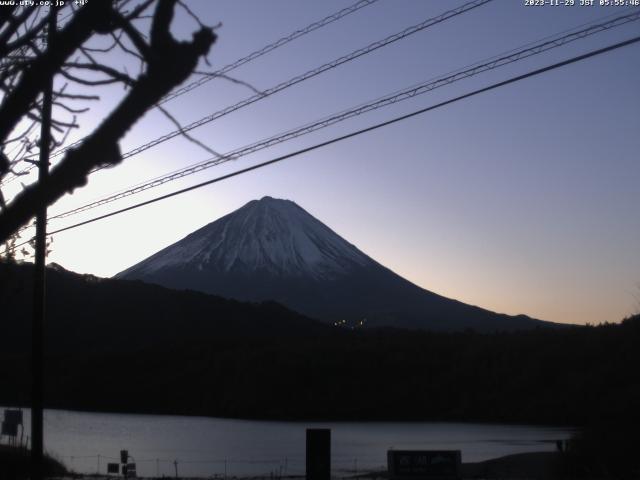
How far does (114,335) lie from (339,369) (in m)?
27.2

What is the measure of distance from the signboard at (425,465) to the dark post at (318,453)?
535 centimetres

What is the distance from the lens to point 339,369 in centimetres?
9519

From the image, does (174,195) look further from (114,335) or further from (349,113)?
(114,335)

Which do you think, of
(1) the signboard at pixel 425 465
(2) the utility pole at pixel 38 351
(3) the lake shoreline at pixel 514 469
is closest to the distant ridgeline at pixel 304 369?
(3) the lake shoreline at pixel 514 469

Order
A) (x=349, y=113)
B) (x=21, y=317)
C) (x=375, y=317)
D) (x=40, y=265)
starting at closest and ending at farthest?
(x=349, y=113), (x=40, y=265), (x=21, y=317), (x=375, y=317)

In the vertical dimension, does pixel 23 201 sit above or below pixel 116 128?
below

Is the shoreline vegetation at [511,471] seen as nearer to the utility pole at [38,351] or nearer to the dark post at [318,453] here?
the utility pole at [38,351]

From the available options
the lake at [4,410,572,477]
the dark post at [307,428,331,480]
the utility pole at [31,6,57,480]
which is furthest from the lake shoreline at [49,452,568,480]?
the dark post at [307,428,331,480]

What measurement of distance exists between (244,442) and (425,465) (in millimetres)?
40511

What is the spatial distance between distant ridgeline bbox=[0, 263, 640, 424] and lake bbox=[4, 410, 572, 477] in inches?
285

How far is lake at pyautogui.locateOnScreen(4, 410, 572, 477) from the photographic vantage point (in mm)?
39906

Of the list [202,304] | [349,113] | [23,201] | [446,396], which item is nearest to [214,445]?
[446,396]

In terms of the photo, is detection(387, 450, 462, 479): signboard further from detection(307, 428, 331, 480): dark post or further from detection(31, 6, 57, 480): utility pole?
detection(31, 6, 57, 480): utility pole

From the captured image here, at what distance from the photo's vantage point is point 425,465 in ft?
60.4
